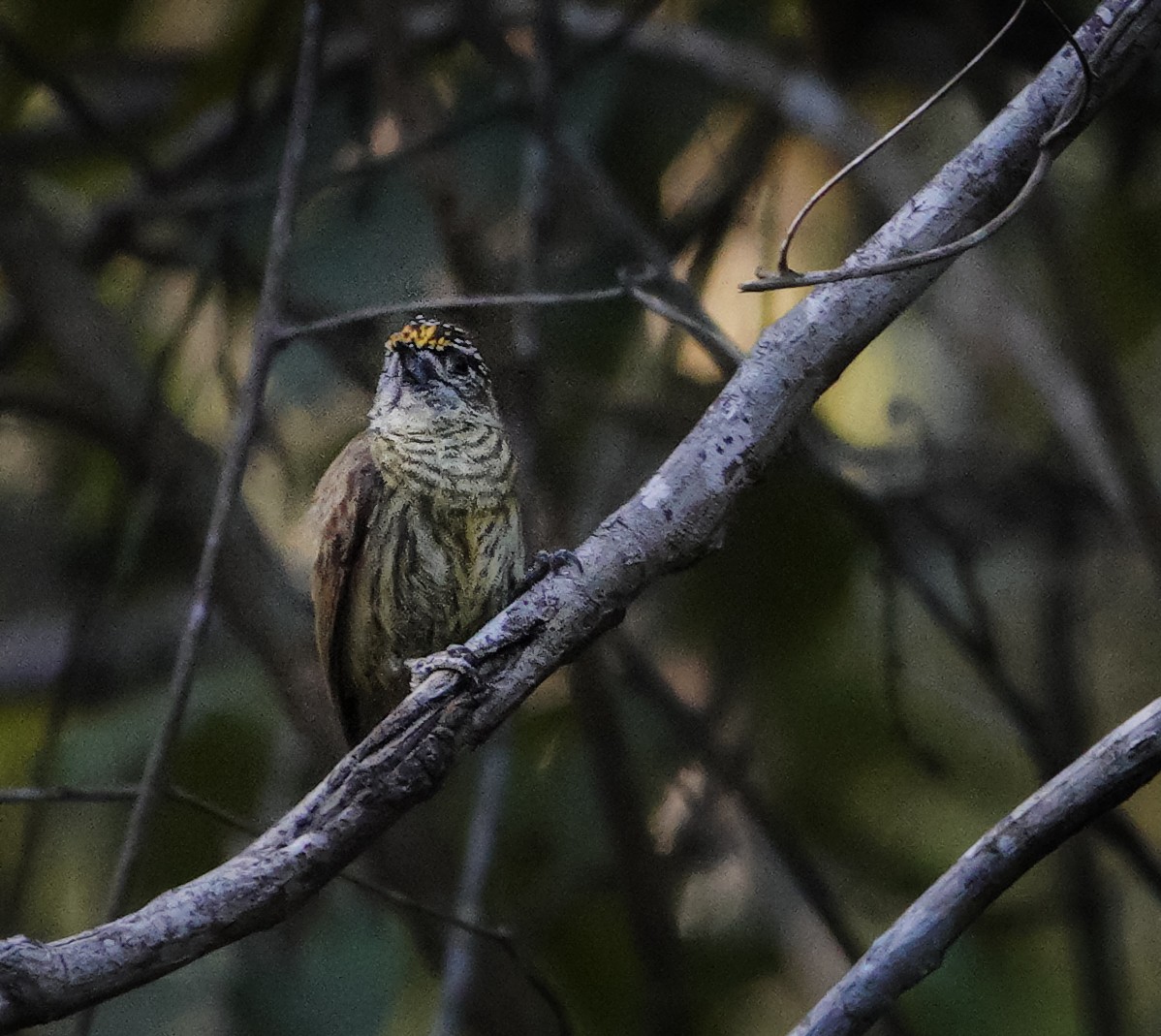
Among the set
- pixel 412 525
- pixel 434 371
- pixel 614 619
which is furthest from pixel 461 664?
pixel 412 525

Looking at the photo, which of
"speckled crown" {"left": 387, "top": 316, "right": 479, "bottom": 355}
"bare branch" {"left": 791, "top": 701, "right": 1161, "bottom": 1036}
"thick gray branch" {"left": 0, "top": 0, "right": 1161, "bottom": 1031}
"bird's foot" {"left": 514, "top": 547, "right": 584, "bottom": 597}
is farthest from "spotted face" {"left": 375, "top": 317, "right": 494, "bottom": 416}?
"bare branch" {"left": 791, "top": 701, "right": 1161, "bottom": 1036}

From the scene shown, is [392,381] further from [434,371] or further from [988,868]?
[988,868]

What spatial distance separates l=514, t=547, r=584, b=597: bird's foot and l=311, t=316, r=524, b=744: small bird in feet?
0.24

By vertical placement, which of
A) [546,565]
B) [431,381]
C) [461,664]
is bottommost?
[461,664]

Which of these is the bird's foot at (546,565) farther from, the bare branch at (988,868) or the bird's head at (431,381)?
the bare branch at (988,868)

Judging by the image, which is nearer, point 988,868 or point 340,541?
point 988,868

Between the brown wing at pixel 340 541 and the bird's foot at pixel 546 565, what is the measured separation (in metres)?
0.26

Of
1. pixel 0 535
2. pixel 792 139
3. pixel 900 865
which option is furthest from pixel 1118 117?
pixel 0 535

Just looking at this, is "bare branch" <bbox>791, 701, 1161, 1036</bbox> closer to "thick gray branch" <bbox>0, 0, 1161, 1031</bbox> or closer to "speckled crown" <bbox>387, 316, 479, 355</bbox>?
"thick gray branch" <bbox>0, 0, 1161, 1031</bbox>

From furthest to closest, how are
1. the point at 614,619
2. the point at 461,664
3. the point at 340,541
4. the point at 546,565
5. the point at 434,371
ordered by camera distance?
the point at 340,541
the point at 434,371
the point at 546,565
the point at 614,619
the point at 461,664

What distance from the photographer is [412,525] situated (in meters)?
1.94

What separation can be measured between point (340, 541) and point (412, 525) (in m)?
0.08

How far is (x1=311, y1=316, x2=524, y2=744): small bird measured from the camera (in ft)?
5.85

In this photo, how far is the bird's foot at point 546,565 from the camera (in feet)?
4.94
